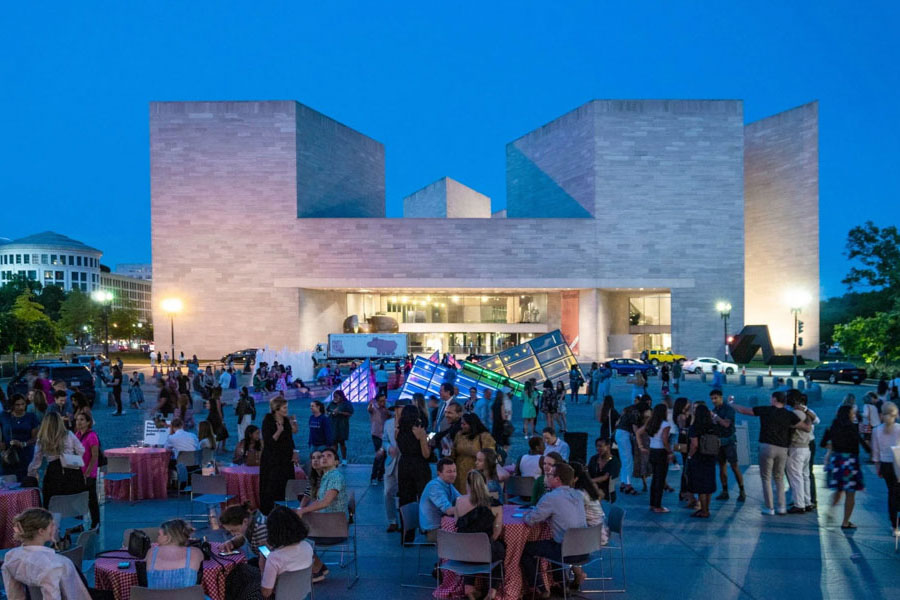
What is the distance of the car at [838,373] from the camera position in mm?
31531

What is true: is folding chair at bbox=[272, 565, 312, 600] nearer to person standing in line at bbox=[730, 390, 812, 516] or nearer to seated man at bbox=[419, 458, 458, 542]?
seated man at bbox=[419, 458, 458, 542]

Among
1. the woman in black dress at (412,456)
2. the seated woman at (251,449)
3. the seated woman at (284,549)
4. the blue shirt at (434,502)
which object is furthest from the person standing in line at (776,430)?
the seated woman at (251,449)

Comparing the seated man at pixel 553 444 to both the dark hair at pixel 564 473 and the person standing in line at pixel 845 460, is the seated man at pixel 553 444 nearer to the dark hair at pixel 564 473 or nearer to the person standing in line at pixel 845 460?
the dark hair at pixel 564 473

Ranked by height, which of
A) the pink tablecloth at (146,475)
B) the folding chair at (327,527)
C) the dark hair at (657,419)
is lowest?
the pink tablecloth at (146,475)

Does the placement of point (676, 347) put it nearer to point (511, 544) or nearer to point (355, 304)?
point (355, 304)

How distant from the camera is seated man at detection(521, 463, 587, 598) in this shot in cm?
597

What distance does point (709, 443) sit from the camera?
28.6 ft

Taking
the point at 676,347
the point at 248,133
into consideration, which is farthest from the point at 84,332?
the point at 676,347

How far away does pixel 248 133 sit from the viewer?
50.0 m

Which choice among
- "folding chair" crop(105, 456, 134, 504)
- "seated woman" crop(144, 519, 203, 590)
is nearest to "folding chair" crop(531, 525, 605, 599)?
"seated woman" crop(144, 519, 203, 590)

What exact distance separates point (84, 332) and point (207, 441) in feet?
282

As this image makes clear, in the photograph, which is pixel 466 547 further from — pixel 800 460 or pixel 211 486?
pixel 800 460

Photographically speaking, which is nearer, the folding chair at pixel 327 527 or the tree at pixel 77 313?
the folding chair at pixel 327 527

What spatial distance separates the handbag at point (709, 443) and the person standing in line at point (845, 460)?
127cm
